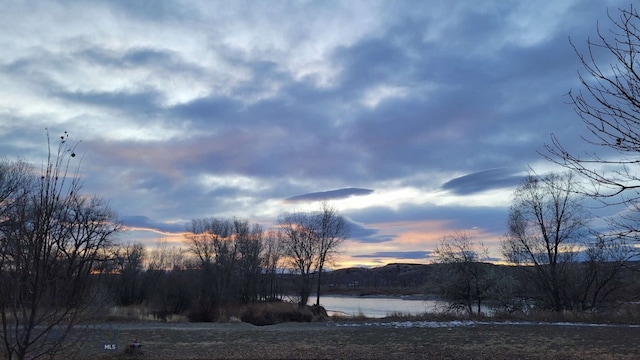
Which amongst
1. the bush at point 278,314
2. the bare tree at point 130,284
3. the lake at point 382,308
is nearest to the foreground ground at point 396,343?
the lake at point 382,308

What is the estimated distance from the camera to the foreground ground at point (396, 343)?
15938 millimetres

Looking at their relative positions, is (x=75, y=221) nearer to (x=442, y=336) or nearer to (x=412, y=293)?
(x=442, y=336)

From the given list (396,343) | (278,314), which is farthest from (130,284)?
(396,343)

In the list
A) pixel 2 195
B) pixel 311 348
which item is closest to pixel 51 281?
pixel 311 348

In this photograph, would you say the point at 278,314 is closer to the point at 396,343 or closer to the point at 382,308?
the point at 382,308

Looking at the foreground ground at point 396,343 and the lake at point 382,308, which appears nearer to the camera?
the foreground ground at point 396,343

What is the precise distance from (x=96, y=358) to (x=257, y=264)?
1779 inches

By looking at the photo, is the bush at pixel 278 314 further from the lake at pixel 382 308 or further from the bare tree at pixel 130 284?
the bare tree at pixel 130 284

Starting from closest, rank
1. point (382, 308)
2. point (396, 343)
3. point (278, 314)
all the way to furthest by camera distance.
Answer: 1. point (396, 343)
2. point (278, 314)
3. point (382, 308)

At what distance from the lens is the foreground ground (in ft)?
52.3

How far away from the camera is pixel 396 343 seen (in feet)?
64.1

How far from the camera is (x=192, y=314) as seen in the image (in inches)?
1753

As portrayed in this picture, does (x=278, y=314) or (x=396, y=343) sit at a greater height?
(x=396, y=343)

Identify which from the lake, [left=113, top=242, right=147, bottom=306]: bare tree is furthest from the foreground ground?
[left=113, top=242, right=147, bottom=306]: bare tree
